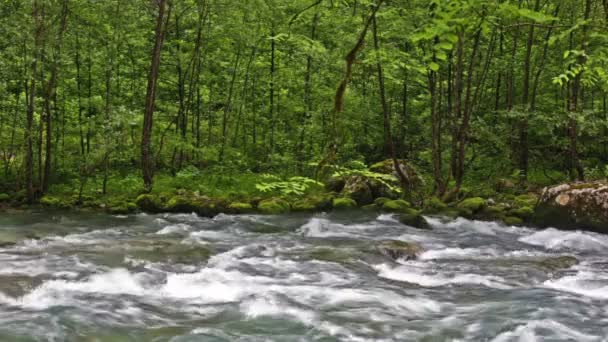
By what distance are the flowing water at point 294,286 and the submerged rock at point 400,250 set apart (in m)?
0.24

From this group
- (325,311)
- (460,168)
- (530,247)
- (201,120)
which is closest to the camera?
(325,311)

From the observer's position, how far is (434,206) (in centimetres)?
1588

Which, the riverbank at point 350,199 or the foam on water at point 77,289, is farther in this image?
the riverbank at point 350,199

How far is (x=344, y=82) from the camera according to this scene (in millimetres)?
5957

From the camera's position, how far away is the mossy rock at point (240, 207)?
51.9 feet

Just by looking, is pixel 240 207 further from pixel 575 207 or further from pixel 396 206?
pixel 575 207

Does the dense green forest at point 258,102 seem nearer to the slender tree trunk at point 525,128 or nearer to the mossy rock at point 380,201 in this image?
the slender tree trunk at point 525,128

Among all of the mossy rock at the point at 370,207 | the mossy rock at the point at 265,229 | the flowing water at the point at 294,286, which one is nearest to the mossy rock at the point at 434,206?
the mossy rock at the point at 370,207

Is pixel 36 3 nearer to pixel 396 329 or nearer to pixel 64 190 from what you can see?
pixel 64 190

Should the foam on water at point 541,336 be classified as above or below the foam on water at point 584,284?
below

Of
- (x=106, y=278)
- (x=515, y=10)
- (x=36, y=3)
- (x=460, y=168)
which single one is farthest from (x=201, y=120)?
(x=515, y=10)

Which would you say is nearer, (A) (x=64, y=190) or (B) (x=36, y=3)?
(B) (x=36, y=3)

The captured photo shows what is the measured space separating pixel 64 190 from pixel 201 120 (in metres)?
7.62

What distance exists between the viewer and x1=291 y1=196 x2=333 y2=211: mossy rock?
16172mm
